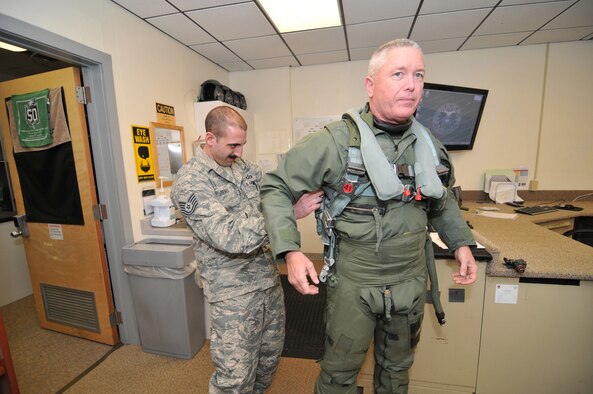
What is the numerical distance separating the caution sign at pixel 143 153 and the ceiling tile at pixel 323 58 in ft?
6.23

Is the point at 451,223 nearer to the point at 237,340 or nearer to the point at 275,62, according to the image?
the point at 237,340

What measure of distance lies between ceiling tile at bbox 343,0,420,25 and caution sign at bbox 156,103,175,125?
162cm

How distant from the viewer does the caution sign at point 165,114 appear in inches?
90.0

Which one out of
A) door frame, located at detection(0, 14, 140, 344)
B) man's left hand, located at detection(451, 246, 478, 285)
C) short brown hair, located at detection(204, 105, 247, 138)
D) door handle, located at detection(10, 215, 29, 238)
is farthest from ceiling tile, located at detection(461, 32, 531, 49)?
door handle, located at detection(10, 215, 29, 238)

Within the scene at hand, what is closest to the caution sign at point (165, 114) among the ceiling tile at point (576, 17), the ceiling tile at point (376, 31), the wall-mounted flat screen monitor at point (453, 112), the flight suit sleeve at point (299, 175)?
the ceiling tile at point (376, 31)

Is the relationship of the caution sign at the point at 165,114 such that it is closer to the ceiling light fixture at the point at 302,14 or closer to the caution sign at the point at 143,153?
the caution sign at the point at 143,153

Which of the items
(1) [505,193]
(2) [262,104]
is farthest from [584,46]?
(2) [262,104]

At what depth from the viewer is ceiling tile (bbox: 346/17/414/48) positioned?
7.80 feet

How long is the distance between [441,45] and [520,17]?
2.31 feet

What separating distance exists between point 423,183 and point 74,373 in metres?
2.37

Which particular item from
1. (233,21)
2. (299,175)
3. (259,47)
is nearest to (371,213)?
(299,175)

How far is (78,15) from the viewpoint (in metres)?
1.62

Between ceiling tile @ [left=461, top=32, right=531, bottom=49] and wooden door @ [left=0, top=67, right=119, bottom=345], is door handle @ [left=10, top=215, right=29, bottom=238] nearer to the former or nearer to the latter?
wooden door @ [left=0, top=67, right=119, bottom=345]

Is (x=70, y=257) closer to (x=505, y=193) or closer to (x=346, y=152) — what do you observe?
(x=346, y=152)
